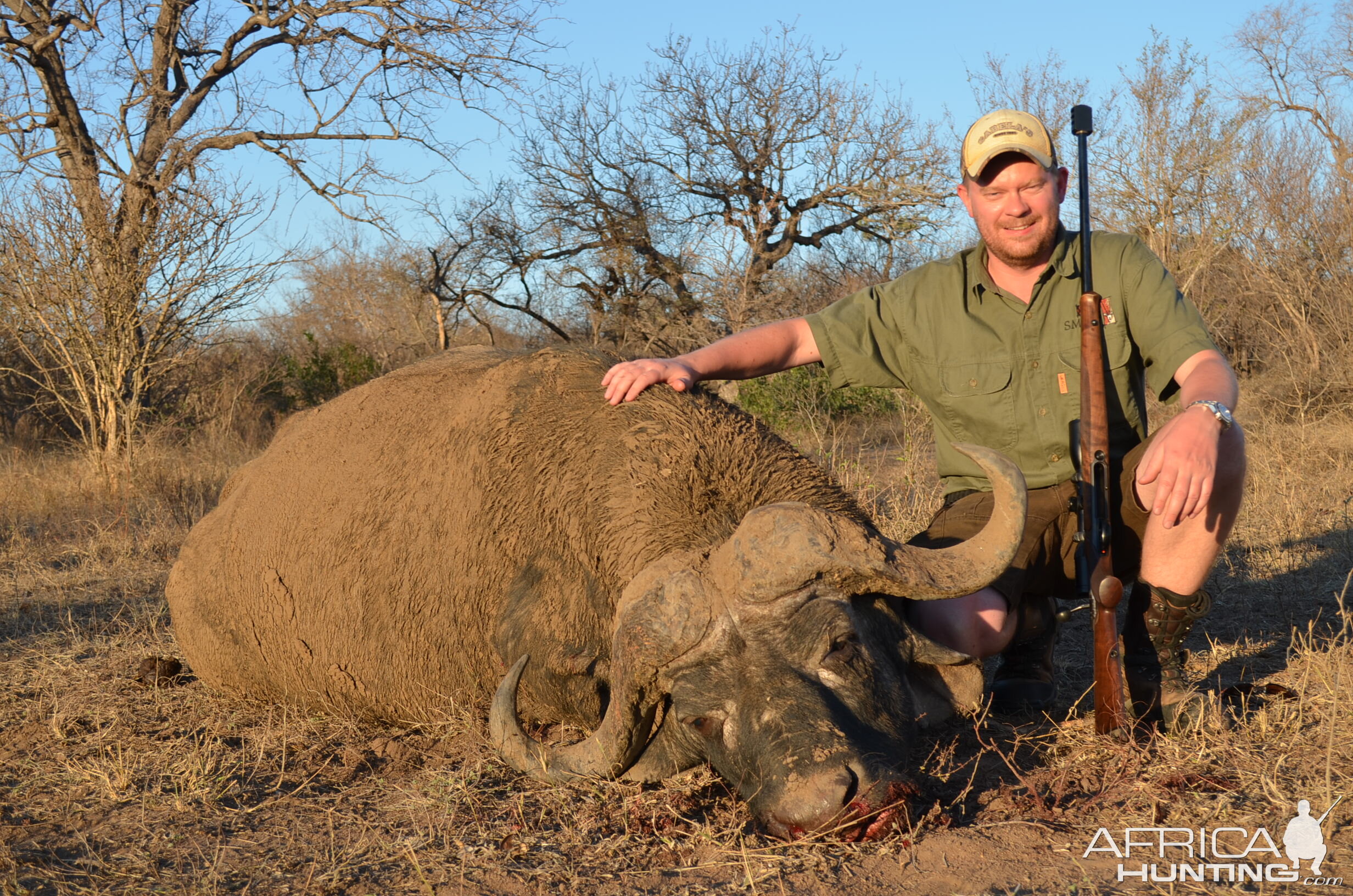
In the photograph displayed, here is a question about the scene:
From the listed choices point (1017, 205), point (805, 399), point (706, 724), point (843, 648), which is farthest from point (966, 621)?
point (805, 399)

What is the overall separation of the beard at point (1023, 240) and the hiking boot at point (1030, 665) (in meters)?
1.42

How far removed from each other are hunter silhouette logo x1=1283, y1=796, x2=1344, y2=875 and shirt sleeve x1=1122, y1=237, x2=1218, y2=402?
5.84ft

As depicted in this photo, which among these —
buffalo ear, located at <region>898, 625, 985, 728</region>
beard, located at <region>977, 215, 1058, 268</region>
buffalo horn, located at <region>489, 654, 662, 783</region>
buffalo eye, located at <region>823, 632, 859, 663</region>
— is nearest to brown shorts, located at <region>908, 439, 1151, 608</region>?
buffalo ear, located at <region>898, 625, 985, 728</region>

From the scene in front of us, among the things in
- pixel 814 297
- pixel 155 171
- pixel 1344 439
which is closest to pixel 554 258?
pixel 814 297

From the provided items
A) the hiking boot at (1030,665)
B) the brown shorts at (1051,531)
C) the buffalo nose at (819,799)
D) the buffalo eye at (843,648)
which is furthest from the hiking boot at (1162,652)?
the buffalo nose at (819,799)

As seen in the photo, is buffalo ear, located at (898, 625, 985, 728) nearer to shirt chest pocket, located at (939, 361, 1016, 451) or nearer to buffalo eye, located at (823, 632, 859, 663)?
buffalo eye, located at (823, 632, 859, 663)

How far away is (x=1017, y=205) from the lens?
4312mm

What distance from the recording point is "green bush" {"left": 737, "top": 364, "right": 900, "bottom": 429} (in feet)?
43.0

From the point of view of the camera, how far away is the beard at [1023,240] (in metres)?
4.34

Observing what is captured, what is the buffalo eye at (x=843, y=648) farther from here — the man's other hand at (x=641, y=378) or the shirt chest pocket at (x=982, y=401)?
the shirt chest pocket at (x=982, y=401)

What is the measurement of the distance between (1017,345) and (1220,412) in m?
1.09

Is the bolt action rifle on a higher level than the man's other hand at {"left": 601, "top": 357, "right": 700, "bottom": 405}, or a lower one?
lower

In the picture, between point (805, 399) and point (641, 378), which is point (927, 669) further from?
point (805, 399)

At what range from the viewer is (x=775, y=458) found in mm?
4016
